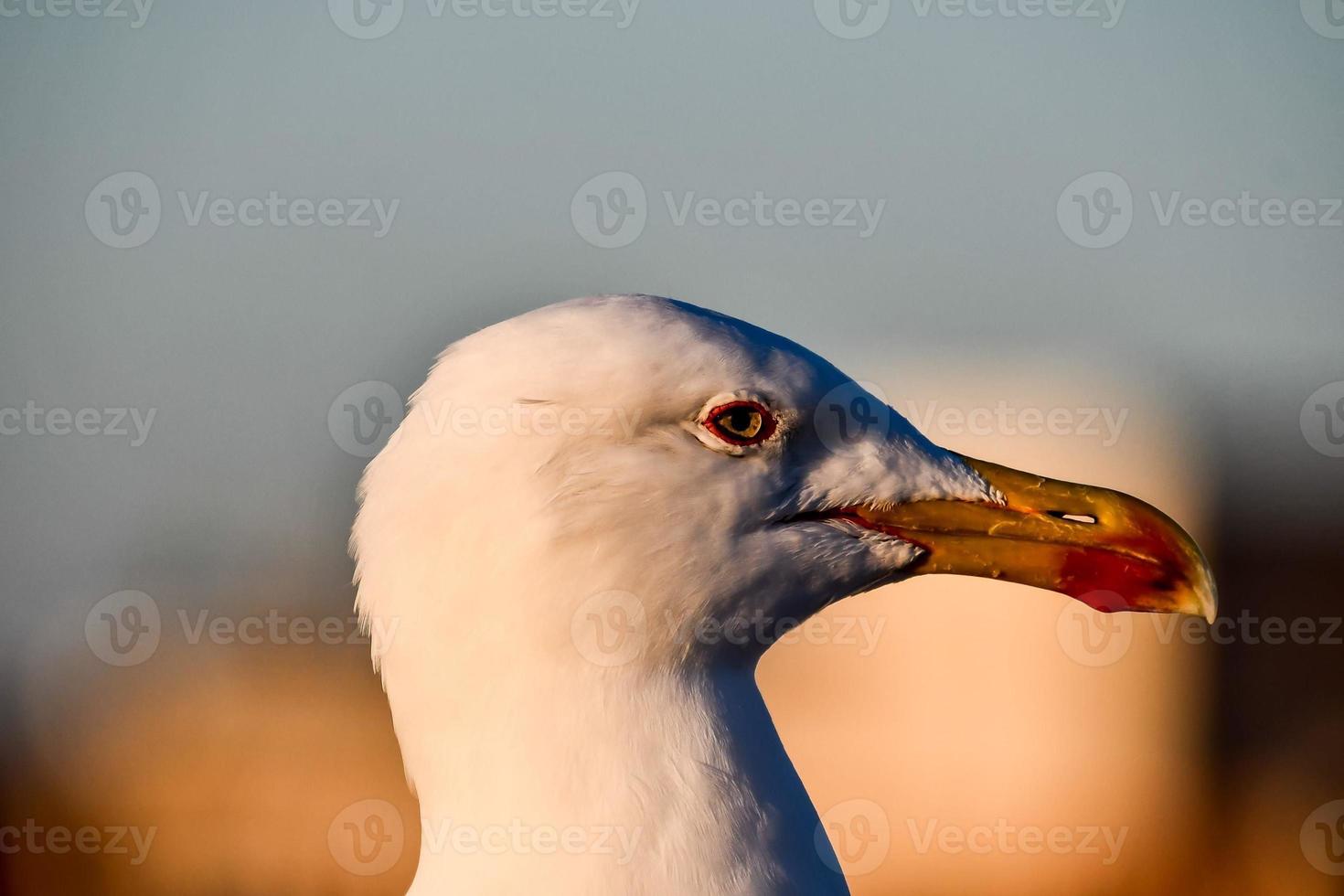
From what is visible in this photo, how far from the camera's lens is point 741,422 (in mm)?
3223

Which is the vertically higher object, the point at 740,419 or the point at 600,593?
the point at 740,419

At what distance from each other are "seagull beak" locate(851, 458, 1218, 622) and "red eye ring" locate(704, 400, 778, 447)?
1.17 ft

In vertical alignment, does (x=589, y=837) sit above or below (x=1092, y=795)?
above

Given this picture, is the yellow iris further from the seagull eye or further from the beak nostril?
the beak nostril

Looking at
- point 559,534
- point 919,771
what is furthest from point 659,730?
point 919,771

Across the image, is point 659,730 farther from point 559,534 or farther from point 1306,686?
point 1306,686

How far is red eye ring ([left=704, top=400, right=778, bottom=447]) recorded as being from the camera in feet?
10.4

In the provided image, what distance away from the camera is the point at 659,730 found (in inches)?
119

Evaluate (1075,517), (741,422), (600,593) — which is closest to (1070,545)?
(1075,517)

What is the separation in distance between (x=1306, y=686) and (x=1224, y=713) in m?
1.29

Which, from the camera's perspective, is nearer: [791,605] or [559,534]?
[559,534]

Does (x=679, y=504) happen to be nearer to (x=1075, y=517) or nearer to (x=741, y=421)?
(x=741, y=421)

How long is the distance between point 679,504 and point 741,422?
0.82ft

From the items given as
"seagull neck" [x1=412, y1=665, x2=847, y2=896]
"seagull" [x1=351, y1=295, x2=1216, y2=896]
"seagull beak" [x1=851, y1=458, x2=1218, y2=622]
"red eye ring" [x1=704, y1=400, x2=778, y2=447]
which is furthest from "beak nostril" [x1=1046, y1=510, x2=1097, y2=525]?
"seagull neck" [x1=412, y1=665, x2=847, y2=896]
